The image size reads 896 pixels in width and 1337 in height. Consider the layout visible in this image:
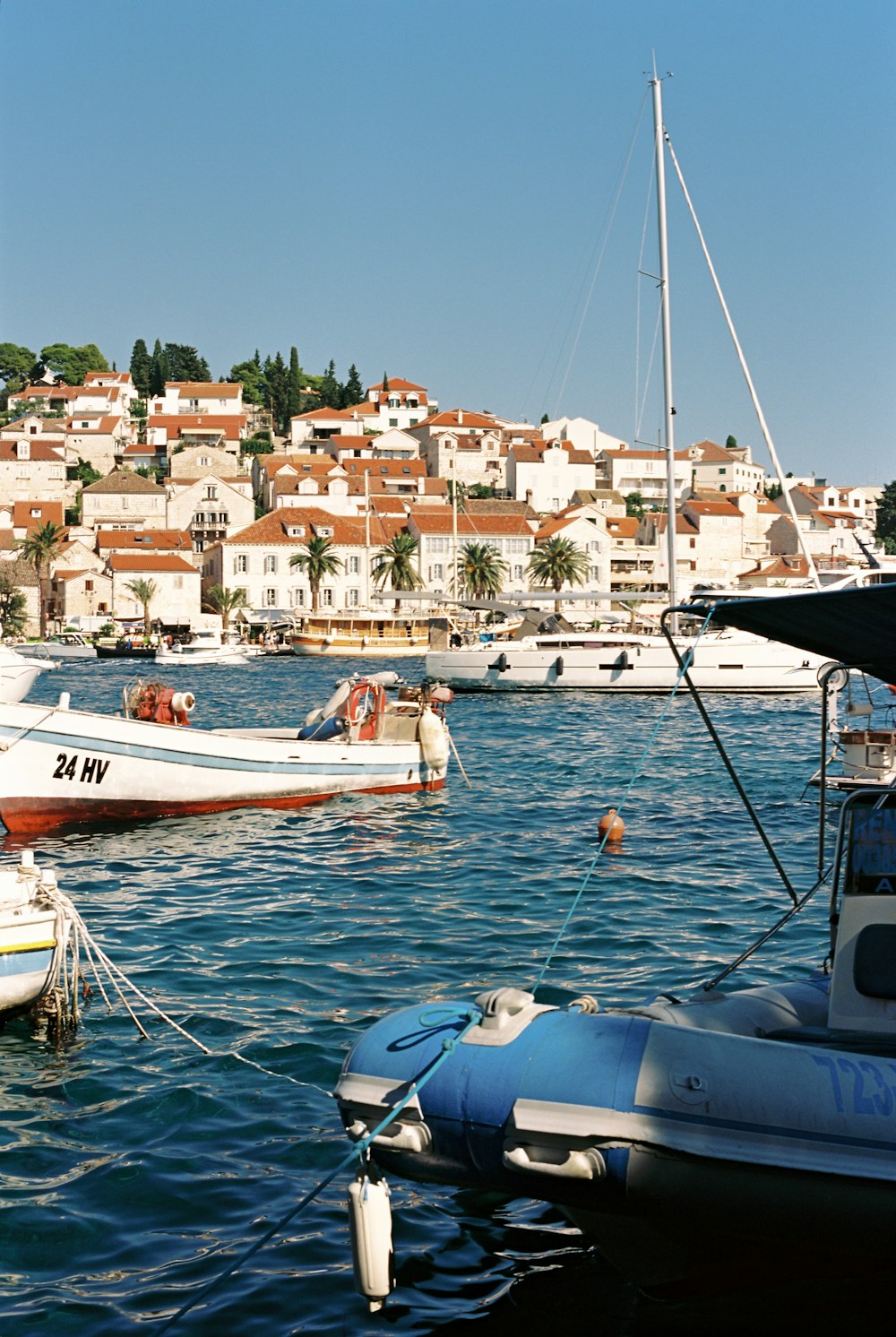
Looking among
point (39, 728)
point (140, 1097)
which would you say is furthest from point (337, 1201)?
point (39, 728)

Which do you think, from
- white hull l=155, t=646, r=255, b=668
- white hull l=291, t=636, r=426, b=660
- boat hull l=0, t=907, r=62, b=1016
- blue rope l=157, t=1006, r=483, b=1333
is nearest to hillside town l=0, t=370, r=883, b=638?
white hull l=291, t=636, r=426, b=660

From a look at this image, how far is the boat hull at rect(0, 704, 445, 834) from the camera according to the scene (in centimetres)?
1827

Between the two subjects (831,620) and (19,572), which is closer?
(831,620)

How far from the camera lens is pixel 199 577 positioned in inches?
4126

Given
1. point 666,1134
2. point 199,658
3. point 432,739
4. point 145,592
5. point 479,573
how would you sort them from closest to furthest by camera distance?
point 666,1134
point 432,739
point 199,658
point 479,573
point 145,592

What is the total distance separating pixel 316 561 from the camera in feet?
324

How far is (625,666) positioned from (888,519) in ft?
308

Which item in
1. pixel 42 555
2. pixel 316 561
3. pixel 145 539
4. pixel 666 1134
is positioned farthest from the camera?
pixel 145 539

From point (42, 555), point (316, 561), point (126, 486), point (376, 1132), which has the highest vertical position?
point (126, 486)

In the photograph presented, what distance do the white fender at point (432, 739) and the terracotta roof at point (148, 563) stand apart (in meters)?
82.5

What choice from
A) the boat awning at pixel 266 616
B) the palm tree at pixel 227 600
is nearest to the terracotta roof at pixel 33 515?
the palm tree at pixel 227 600

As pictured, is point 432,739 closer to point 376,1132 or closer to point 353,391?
point 376,1132

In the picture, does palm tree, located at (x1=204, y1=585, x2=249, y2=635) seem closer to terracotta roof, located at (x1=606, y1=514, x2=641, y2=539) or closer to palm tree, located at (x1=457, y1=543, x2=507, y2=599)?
palm tree, located at (x1=457, y1=543, x2=507, y2=599)

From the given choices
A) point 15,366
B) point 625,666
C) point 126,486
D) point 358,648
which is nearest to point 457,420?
point 126,486
